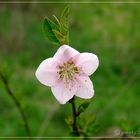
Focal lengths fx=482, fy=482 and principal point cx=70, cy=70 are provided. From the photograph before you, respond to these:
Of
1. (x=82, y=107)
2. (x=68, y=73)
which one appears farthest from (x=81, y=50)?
(x=82, y=107)

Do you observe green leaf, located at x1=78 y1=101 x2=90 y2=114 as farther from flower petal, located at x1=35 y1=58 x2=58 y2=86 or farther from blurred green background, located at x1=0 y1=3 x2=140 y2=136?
blurred green background, located at x1=0 y1=3 x2=140 y2=136

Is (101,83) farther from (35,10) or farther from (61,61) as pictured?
(61,61)

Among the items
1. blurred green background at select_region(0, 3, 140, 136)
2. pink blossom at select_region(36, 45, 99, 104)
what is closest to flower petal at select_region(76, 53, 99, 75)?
pink blossom at select_region(36, 45, 99, 104)

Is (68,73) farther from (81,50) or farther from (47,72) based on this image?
(81,50)

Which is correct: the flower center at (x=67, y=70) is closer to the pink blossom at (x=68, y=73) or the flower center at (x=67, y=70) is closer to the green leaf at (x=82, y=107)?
the pink blossom at (x=68, y=73)

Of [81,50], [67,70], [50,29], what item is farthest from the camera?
[81,50]

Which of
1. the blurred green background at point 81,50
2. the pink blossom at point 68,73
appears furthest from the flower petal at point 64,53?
the blurred green background at point 81,50
